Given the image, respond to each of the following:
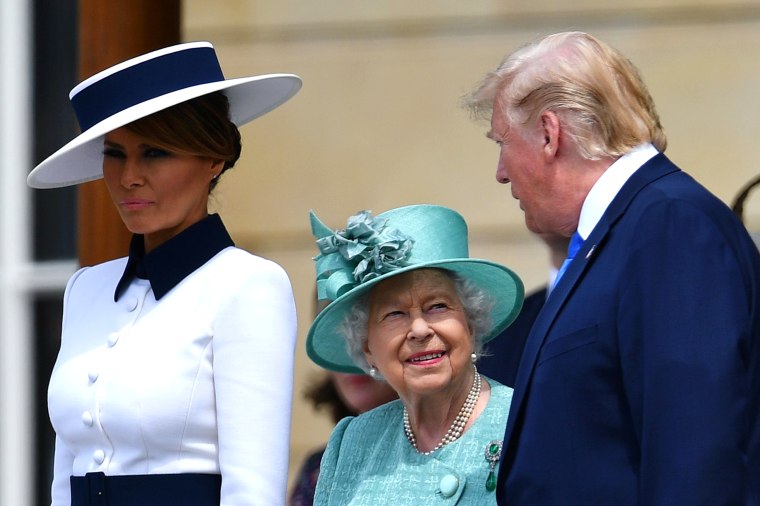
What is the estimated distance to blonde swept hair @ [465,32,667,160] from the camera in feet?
8.57

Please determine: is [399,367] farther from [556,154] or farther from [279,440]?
[556,154]

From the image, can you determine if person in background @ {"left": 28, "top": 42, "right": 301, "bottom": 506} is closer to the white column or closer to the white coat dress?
the white coat dress

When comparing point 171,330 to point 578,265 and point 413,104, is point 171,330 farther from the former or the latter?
point 413,104

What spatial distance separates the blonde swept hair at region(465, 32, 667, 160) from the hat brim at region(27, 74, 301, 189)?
57 cm

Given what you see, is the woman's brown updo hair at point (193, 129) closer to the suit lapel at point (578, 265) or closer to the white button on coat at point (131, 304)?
the white button on coat at point (131, 304)

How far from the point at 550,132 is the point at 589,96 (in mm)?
99

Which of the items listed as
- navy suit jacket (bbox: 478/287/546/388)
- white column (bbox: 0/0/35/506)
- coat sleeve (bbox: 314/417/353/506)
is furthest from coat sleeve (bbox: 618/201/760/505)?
white column (bbox: 0/0/35/506)

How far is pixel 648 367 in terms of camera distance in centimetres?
237

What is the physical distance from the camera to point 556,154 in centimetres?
267

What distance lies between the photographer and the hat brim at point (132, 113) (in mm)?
2797

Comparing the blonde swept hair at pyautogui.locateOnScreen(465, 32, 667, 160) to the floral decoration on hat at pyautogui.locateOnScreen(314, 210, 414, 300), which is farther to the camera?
the floral decoration on hat at pyautogui.locateOnScreen(314, 210, 414, 300)

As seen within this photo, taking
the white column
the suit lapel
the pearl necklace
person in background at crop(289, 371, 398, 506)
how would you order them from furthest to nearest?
the white column → person in background at crop(289, 371, 398, 506) → the pearl necklace → the suit lapel

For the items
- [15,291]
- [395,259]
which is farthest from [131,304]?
[15,291]

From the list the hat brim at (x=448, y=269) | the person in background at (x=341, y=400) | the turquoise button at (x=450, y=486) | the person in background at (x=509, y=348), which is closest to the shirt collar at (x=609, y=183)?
the hat brim at (x=448, y=269)
